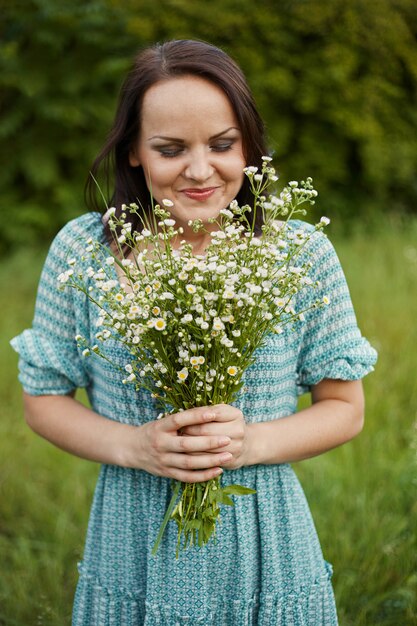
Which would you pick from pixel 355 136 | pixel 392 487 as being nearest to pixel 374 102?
pixel 355 136

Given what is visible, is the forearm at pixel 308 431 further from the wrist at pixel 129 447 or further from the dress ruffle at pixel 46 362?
the dress ruffle at pixel 46 362

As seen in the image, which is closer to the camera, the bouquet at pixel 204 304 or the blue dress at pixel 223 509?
the bouquet at pixel 204 304

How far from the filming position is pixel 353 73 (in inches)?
281

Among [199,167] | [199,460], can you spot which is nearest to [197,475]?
[199,460]

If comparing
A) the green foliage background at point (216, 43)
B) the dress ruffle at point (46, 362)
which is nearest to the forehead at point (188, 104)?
the dress ruffle at point (46, 362)

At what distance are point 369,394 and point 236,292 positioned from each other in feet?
8.77

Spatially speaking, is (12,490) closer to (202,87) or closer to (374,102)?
(202,87)

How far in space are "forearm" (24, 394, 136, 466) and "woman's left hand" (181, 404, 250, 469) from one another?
286 mm

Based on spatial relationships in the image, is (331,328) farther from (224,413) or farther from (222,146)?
(222,146)

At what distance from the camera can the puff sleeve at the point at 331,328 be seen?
1.97 metres

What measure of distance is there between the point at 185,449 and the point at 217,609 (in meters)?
0.53

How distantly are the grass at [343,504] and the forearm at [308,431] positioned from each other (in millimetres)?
875

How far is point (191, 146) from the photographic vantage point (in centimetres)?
189

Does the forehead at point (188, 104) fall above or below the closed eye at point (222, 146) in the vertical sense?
above
